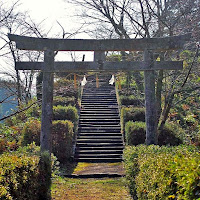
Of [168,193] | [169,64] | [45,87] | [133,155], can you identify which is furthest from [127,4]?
[168,193]

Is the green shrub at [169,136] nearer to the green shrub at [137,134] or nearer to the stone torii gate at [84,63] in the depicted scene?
the green shrub at [137,134]

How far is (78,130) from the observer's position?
17.4 m

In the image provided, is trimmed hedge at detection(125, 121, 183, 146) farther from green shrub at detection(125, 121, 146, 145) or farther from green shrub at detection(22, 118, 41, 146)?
green shrub at detection(22, 118, 41, 146)

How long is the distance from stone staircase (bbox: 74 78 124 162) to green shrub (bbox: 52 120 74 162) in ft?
2.33

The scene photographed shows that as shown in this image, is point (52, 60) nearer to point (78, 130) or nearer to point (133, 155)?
point (133, 155)

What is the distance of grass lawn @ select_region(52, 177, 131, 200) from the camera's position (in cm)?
895

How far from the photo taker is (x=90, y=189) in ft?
32.8

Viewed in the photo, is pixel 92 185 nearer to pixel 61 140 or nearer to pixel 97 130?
pixel 61 140

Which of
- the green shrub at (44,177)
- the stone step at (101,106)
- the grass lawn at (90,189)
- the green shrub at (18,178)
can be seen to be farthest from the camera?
the stone step at (101,106)

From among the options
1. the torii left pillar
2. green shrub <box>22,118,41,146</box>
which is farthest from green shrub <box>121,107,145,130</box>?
the torii left pillar

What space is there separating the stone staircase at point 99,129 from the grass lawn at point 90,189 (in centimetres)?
326

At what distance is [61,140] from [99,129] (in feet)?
A: 12.5

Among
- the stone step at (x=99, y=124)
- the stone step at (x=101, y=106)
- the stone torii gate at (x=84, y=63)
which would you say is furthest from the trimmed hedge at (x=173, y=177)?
the stone step at (x=101, y=106)

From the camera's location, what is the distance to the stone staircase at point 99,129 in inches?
587
